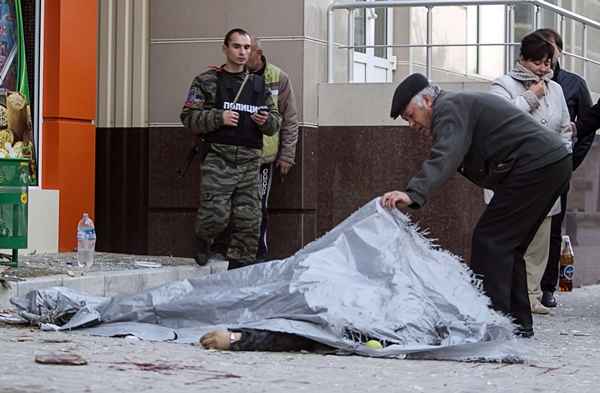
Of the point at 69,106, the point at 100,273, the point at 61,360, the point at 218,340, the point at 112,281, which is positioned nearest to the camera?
the point at 61,360

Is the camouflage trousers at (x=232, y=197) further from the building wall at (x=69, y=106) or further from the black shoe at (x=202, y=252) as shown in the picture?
the building wall at (x=69, y=106)

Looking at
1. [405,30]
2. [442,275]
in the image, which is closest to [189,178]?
[405,30]

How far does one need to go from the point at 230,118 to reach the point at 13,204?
1787 millimetres

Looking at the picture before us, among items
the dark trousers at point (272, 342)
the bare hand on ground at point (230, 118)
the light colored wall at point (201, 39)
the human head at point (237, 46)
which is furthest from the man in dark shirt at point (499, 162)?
the light colored wall at point (201, 39)

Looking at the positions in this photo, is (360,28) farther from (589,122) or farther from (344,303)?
(344,303)

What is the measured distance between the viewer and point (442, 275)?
7.67m

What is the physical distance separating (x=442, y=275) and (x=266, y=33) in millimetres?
4507

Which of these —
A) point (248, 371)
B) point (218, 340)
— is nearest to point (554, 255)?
point (218, 340)

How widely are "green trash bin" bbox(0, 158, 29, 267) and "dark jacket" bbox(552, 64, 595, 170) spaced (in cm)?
394

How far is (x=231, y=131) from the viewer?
10359mm

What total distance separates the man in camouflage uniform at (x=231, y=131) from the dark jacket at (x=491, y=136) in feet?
8.85

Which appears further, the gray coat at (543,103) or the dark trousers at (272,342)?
the gray coat at (543,103)

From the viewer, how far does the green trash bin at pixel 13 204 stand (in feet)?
30.5

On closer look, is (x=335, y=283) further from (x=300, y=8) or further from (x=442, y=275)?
(x=300, y=8)
